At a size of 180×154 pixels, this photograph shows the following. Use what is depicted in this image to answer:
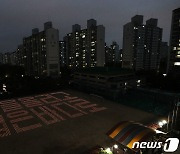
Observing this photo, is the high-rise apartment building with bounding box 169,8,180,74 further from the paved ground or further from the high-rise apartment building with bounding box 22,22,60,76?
the high-rise apartment building with bounding box 22,22,60,76

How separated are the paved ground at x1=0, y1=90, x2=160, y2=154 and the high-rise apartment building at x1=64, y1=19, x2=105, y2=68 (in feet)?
142

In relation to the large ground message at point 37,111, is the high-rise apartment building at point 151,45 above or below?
above

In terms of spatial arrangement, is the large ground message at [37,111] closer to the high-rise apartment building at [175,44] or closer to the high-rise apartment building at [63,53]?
the high-rise apartment building at [175,44]

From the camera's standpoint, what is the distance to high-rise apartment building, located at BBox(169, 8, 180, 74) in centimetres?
5156

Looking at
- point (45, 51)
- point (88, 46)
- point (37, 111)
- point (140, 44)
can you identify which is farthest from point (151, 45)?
point (37, 111)

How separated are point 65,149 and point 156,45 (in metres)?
79.7

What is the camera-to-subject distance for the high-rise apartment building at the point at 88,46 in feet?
241

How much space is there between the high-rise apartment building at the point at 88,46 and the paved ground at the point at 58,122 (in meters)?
43.3

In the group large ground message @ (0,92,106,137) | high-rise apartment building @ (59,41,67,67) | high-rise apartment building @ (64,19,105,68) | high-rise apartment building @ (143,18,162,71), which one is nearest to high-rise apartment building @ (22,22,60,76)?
high-rise apartment building @ (64,19,105,68)

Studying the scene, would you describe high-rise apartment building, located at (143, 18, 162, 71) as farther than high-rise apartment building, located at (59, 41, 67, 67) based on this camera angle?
No

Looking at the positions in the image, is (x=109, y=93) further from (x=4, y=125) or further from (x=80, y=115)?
(x=4, y=125)

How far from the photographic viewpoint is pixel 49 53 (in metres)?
63.2

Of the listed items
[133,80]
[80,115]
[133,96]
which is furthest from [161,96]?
[80,115]

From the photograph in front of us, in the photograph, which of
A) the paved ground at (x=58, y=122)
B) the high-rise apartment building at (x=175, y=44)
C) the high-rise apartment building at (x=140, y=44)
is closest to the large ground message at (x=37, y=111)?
the paved ground at (x=58, y=122)
